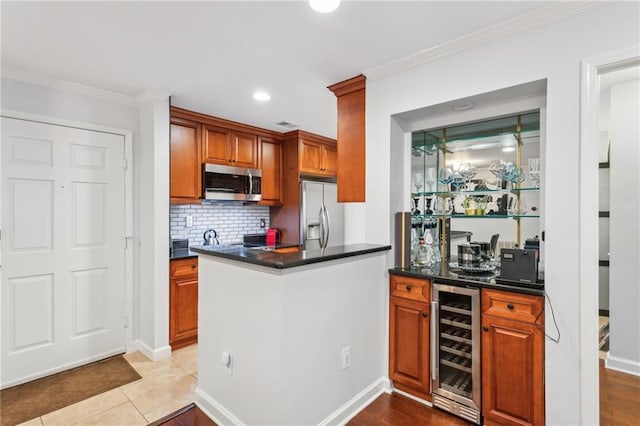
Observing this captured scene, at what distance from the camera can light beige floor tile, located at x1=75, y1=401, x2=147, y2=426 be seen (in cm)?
205

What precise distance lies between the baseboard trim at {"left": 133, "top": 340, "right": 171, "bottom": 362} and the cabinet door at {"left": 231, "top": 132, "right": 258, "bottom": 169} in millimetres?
2162

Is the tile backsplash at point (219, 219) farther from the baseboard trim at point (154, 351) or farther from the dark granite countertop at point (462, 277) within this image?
the dark granite countertop at point (462, 277)

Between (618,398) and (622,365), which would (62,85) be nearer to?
(618,398)

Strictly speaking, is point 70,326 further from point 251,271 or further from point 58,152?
point 251,271

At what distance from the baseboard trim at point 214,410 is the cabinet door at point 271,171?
8.39ft

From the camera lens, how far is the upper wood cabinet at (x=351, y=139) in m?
2.62

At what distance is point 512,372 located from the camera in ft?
6.15

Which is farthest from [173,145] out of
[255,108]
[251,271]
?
[251,271]

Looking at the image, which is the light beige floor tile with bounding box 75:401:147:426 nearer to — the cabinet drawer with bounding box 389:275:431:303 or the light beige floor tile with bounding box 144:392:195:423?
the light beige floor tile with bounding box 144:392:195:423

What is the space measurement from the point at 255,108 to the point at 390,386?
288 centimetres

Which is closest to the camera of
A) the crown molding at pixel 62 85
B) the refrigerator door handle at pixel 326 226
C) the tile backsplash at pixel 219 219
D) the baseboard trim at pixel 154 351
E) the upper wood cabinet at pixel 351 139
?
the crown molding at pixel 62 85

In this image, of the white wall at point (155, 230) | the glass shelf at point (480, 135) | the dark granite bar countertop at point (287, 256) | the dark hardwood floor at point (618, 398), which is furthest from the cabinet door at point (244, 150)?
the dark hardwood floor at point (618, 398)

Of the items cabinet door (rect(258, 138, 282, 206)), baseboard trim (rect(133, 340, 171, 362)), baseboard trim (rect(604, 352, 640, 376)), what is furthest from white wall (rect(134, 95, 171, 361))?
baseboard trim (rect(604, 352, 640, 376))

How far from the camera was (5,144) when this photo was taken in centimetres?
248
